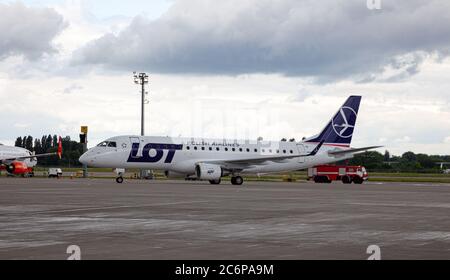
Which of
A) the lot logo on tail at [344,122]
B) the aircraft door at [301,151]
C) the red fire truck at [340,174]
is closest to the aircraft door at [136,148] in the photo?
the aircraft door at [301,151]

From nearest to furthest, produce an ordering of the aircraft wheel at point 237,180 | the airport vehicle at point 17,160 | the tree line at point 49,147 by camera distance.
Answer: the aircraft wheel at point 237,180 < the airport vehicle at point 17,160 < the tree line at point 49,147

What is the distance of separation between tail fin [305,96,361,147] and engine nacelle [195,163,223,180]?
1202cm

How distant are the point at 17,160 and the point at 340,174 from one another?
38397 millimetres

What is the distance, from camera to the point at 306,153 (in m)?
60.9

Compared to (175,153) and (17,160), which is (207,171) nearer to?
(175,153)

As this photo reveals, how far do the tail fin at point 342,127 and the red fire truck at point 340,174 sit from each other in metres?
6.45

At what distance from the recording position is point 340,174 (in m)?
70.2

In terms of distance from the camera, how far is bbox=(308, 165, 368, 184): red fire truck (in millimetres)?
68438

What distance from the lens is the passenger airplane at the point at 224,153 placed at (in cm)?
5244

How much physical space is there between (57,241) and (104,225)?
3.47 meters

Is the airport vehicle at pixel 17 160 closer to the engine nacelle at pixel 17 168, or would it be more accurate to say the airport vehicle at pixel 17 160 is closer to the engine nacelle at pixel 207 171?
the engine nacelle at pixel 17 168

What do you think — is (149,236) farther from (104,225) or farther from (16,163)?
(16,163)

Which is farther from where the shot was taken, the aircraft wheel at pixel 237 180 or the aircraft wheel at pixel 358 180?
the aircraft wheel at pixel 358 180
